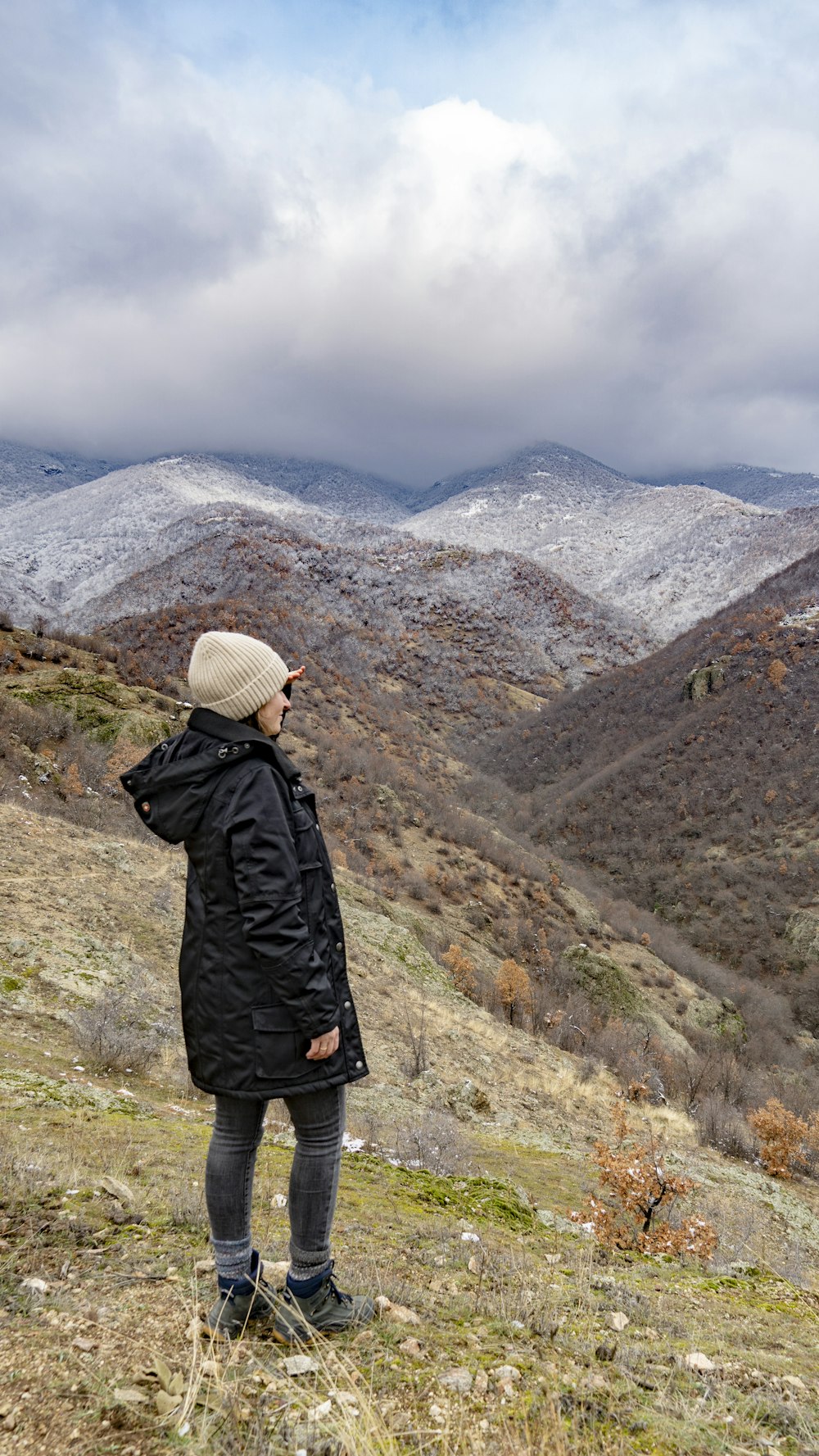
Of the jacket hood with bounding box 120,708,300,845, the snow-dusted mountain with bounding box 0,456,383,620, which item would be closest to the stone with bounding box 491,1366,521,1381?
the jacket hood with bounding box 120,708,300,845

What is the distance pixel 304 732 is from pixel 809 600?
99.9 ft

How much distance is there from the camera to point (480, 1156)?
5.56 m

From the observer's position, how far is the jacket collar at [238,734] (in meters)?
2.09

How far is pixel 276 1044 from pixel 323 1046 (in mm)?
131

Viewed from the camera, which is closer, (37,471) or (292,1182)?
(292,1182)

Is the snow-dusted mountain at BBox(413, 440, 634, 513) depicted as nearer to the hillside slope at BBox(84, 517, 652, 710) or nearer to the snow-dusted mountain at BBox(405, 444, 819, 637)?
the snow-dusted mountain at BBox(405, 444, 819, 637)

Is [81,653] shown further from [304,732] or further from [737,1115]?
[737,1115]

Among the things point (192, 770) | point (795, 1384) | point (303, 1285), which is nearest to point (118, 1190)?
point (303, 1285)

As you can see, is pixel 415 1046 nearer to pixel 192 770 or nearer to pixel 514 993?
pixel 514 993

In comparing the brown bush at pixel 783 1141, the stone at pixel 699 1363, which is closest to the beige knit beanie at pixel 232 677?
the stone at pixel 699 1363

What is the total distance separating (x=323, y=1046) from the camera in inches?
79.6

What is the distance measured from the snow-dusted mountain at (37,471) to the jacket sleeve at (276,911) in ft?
385

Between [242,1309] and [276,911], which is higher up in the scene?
[276,911]

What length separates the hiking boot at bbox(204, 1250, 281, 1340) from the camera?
2037 mm
